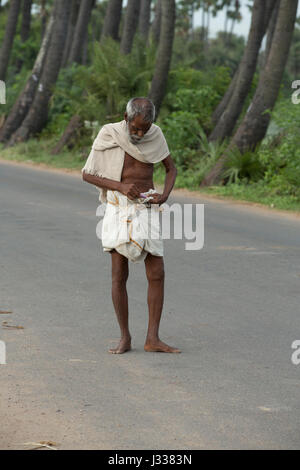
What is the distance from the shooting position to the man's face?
628 cm

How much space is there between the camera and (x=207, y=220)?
14.4 m

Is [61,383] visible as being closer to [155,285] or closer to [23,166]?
[155,285]

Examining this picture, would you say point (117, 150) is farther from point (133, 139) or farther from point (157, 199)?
point (157, 199)

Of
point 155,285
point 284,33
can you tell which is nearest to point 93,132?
point 284,33

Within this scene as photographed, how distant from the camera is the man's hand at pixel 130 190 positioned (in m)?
6.41

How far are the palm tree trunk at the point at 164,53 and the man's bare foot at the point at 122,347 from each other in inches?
677

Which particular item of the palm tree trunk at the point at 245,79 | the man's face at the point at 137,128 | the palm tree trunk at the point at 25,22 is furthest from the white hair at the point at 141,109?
the palm tree trunk at the point at 25,22

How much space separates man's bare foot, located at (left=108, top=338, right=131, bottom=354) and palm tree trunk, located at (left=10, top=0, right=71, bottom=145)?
23.2 meters

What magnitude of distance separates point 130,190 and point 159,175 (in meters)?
14.6

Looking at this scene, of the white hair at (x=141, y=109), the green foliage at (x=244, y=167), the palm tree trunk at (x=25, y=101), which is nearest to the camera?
the white hair at (x=141, y=109)

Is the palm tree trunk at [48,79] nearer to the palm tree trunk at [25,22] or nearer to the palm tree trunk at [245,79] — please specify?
the palm tree trunk at [245,79]

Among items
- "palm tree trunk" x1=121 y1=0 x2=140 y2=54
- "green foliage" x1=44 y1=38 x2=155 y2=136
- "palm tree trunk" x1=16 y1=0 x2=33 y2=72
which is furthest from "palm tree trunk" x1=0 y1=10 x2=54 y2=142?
"palm tree trunk" x1=16 y1=0 x2=33 y2=72

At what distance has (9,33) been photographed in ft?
122

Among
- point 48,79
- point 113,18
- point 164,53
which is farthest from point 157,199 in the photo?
point 113,18
